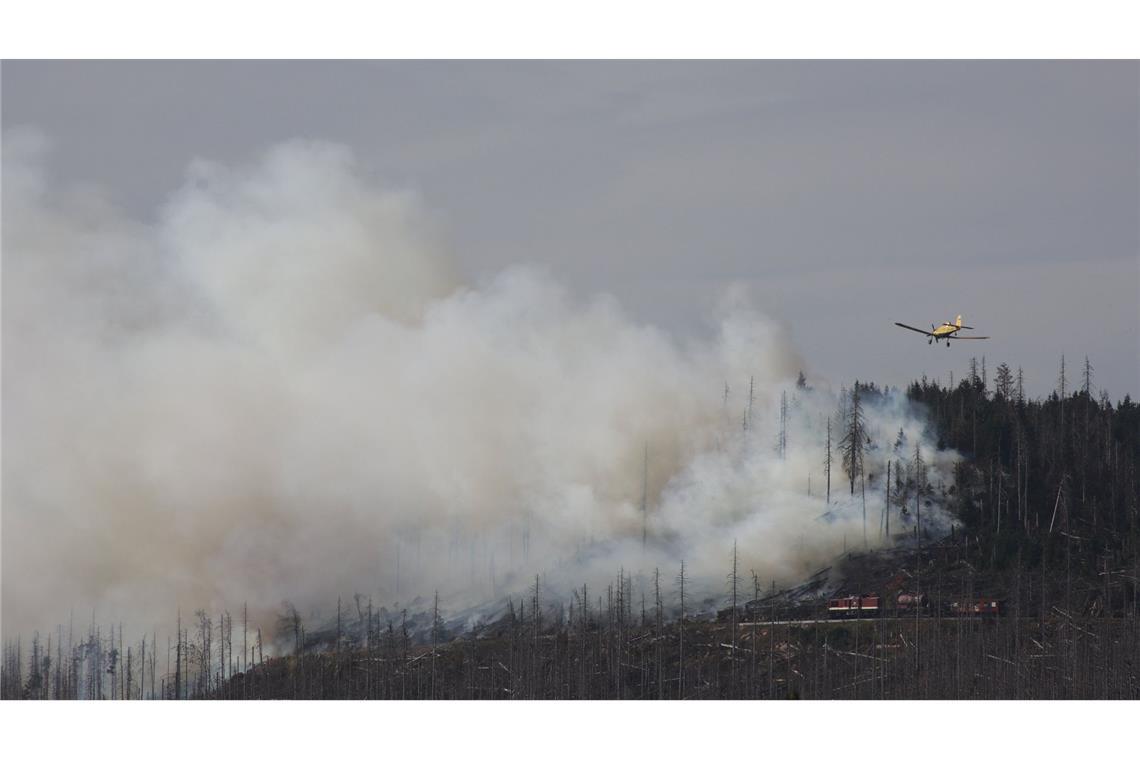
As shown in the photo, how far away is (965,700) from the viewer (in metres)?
199
